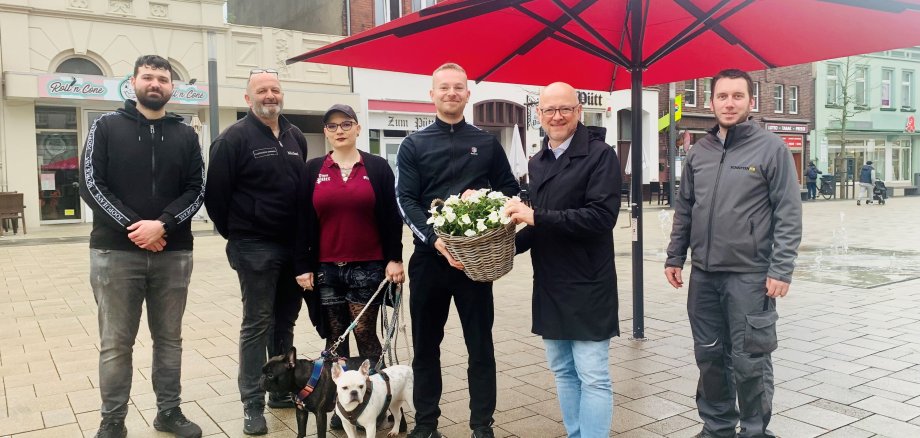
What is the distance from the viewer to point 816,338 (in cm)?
595

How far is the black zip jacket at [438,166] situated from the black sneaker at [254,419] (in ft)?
4.57

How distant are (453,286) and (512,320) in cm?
333

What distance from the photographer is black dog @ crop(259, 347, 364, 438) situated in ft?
11.6

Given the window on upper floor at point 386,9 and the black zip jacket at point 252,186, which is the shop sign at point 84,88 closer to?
the window on upper floor at point 386,9

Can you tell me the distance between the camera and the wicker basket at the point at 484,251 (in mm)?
3176

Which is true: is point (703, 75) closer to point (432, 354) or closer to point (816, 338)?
point (816, 338)

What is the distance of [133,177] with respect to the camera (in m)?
3.77

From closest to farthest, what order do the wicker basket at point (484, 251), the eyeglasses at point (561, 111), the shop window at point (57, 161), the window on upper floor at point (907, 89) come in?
the wicker basket at point (484, 251) → the eyeglasses at point (561, 111) → the shop window at point (57, 161) → the window on upper floor at point (907, 89)

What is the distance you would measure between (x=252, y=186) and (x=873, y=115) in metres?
43.4

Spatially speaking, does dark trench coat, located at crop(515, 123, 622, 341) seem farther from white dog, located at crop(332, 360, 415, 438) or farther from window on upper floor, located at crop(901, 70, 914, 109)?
window on upper floor, located at crop(901, 70, 914, 109)

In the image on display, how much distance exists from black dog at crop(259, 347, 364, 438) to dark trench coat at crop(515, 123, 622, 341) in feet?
3.80

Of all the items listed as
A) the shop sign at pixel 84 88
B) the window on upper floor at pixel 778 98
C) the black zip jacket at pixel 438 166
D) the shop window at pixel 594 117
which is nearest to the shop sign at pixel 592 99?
the shop window at pixel 594 117

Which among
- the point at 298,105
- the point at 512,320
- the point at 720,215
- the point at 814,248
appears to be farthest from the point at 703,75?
the point at 298,105

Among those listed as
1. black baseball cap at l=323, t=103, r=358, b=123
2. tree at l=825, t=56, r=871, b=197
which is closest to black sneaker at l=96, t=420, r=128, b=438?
black baseball cap at l=323, t=103, r=358, b=123
